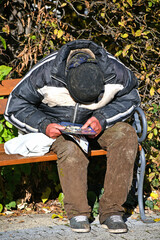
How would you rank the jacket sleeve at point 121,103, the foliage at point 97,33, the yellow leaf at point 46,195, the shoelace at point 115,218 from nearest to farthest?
the shoelace at point 115,218 → the jacket sleeve at point 121,103 → the yellow leaf at point 46,195 → the foliage at point 97,33

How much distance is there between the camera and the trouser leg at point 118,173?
346 centimetres

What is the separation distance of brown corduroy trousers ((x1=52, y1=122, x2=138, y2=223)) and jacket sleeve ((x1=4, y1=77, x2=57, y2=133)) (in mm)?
264

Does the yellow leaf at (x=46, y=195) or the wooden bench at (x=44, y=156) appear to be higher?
the wooden bench at (x=44, y=156)

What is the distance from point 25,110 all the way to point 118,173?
1.02 m

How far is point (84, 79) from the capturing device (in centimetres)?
349

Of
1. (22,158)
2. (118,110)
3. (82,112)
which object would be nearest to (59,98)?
(82,112)

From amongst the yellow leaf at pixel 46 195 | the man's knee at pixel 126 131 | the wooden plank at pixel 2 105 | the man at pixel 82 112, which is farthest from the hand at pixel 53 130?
the yellow leaf at pixel 46 195

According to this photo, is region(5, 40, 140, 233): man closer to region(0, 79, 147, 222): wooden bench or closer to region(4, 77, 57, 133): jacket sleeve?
region(4, 77, 57, 133): jacket sleeve

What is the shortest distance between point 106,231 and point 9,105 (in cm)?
143

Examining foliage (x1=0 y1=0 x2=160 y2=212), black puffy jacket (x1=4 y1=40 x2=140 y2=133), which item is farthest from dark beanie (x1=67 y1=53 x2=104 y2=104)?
foliage (x1=0 y1=0 x2=160 y2=212)

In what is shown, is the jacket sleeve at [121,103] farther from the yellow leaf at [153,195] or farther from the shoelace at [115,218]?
the yellow leaf at [153,195]

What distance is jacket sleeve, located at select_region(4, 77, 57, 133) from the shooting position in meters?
3.63

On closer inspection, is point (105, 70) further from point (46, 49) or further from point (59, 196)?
point (59, 196)

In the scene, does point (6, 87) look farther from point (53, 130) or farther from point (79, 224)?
point (79, 224)
